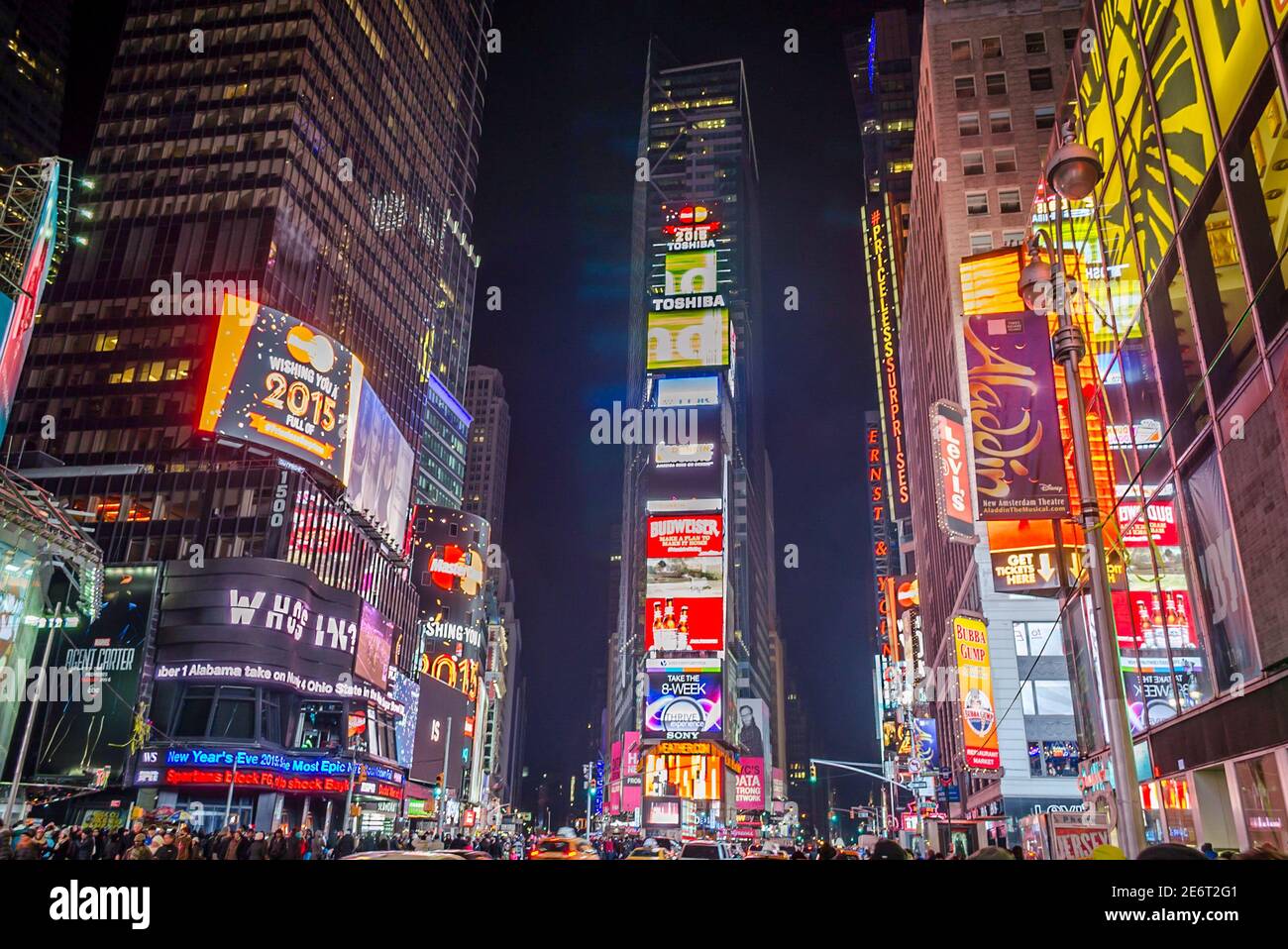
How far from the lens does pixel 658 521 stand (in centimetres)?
10388

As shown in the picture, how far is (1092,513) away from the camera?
37.9 ft

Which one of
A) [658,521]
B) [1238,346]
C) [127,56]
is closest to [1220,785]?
[1238,346]

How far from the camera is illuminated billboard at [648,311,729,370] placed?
366ft

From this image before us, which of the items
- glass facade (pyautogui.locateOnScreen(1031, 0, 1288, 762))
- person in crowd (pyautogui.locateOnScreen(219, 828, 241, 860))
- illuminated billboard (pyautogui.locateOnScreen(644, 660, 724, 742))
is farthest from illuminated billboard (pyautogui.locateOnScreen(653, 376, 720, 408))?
person in crowd (pyautogui.locateOnScreen(219, 828, 241, 860))

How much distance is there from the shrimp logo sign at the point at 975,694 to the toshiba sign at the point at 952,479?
13.5 ft

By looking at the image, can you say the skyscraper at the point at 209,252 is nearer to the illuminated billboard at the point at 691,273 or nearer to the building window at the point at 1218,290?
the illuminated billboard at the point at 691,273

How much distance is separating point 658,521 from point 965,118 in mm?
59624

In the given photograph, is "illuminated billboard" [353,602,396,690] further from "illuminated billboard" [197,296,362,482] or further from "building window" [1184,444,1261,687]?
"building window" [1184,444,1261,687]

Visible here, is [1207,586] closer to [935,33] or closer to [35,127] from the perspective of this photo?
[935,33]

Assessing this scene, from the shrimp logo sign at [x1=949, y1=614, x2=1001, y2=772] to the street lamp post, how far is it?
26.0 metres

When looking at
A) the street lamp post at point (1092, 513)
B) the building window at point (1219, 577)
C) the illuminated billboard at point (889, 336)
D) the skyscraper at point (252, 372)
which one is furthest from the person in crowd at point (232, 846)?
the illuminated billboard at point (889, 336)

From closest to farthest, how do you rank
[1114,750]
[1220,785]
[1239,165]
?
[1114,750] → [1239,165] → [1220,785]
